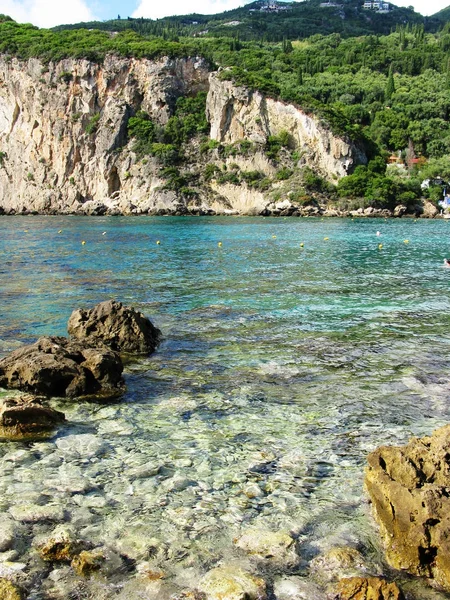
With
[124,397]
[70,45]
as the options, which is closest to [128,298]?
[124,397]

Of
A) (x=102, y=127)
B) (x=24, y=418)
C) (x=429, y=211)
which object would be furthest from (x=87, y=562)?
(x=102, y=127)

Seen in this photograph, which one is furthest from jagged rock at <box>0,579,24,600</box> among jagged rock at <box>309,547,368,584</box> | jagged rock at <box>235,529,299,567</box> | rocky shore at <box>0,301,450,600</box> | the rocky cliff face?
the rocky cliff face

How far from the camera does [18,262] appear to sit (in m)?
26.0

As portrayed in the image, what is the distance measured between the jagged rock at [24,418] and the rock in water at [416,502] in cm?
407

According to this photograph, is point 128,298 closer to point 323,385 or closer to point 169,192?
point 323,385

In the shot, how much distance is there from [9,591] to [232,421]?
3.79 meters

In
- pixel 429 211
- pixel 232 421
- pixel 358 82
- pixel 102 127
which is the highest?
pixel 358 82

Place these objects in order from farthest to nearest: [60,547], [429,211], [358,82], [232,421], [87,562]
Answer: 1. [358,82]
2. [429,211]
3. [232,421]
4. [60,547]
5. [87,562]

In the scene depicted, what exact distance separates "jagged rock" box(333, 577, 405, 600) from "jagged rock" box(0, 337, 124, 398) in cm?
513

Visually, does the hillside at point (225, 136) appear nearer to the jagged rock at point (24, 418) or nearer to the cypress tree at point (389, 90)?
the cypress tree at point (389, 90)

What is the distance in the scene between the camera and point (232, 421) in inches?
289

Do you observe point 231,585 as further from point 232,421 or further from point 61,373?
point 61,373

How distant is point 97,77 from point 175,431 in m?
104

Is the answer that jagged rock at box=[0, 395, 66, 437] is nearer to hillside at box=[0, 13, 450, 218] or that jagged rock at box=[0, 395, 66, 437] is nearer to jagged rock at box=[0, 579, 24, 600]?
jagged rock at box=[0, 579, 24, 600]
